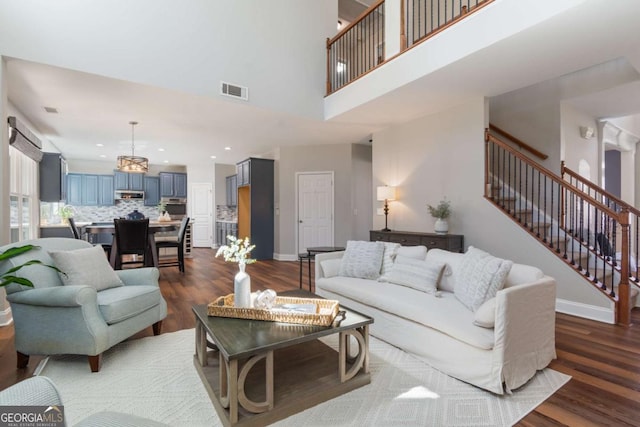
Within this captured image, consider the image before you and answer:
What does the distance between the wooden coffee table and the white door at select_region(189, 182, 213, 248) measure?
792cm

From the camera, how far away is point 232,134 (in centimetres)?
622

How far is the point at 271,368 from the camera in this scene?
1703mm

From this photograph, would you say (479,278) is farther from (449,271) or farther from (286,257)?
(286,257)

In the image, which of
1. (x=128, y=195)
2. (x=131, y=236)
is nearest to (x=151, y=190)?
(x=128, y=195)

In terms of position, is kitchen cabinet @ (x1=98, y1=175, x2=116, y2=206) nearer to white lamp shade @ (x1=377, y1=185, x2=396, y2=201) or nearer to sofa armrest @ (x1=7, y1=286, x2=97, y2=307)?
white lamp shade @ (x1=377, y1=185, x2=396, y2=201)

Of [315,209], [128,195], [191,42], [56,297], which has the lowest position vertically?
[56,297]

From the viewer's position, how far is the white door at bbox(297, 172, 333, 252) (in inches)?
283

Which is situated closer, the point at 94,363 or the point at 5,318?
the point at 94,363

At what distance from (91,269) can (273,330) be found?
1.76 meters

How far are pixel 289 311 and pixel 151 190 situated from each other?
8873 mm

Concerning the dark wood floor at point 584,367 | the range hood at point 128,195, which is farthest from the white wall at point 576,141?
the range hood at point 128,195

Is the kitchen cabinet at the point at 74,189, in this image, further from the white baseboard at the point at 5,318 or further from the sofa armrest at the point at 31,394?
the sofa armrest at the point at 31,394

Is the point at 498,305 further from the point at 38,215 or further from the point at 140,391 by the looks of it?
the point at 38,215

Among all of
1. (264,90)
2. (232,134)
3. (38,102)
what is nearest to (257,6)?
(264,90)
